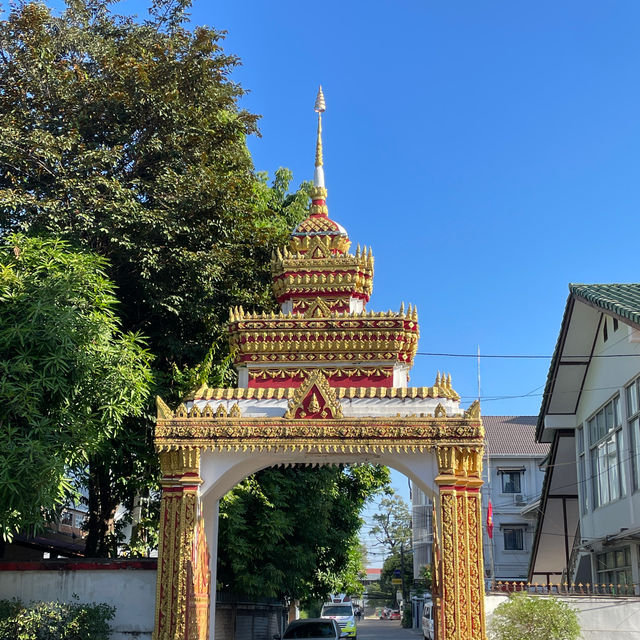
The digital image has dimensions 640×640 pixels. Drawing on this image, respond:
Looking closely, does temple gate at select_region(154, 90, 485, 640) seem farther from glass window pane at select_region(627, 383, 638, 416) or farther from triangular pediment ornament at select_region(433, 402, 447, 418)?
glass window pane at select_region(627, 383, 638, 416)

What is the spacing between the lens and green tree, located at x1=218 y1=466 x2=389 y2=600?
16.8 metres

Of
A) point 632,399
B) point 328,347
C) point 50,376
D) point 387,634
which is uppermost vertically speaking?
point 328,347

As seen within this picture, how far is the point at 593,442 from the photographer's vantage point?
1736 cm

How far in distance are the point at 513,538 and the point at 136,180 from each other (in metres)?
27.5

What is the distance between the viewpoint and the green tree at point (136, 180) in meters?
16.2

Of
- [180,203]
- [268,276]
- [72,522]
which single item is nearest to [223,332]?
[268,276]

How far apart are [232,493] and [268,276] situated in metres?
5.63

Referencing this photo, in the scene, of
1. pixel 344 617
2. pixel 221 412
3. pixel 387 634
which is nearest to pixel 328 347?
pixel 221 412

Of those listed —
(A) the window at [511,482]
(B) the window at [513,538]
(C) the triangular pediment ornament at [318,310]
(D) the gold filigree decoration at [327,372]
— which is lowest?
(B) the window at [513,538]

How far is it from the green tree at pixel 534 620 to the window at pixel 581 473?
711 cm

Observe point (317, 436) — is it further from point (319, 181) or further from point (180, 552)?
point (319, 181)

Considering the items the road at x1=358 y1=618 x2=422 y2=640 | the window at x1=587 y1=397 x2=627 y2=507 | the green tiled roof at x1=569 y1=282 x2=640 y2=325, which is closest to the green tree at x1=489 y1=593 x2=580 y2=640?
the green tiled roof at x1=569 y1=282 x2=640 y2=325

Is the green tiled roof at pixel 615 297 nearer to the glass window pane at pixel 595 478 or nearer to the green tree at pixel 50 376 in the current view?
the glass window pane at pixel 595 478

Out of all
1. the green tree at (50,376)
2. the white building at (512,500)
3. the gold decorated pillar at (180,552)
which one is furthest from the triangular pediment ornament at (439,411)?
the white building at (512,500)
